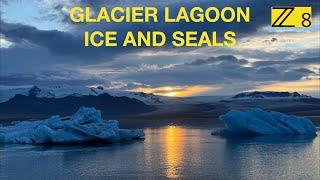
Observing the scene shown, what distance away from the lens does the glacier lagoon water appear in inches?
797

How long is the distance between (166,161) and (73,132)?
1022cm

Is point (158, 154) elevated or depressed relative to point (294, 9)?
depressed

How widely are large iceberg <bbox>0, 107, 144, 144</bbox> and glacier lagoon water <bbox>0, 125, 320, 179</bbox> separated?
1.13 m

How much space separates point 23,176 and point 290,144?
1724 cm

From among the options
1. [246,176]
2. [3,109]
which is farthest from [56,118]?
[3,109]

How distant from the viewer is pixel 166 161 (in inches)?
952

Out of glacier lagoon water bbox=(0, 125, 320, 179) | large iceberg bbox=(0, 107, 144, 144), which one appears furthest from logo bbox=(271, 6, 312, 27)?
large iceberg bbox=(0, 107, 144, 144)

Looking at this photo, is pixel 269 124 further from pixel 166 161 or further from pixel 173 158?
pixel 166 161

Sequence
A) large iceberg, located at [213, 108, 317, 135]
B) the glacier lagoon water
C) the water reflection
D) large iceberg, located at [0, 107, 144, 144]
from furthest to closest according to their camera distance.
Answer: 1. large iceberg, located at [213, 108, 317, 135]
2. large iceberg, located at [0, 107, 144, 144]
3. the water reflection
4. the glacier lagoon water

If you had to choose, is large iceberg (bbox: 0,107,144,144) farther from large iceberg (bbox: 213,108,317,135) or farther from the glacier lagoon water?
large iceberg (bbox: 213,108,317,135)

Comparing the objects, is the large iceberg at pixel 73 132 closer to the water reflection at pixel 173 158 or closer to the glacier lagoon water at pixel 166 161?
the glacier lagoon water at pixel 166 161

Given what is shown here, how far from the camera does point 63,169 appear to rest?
72.3 feet

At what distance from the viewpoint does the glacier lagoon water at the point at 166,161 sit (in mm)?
20250

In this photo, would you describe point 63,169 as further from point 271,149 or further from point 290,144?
point 290,144
